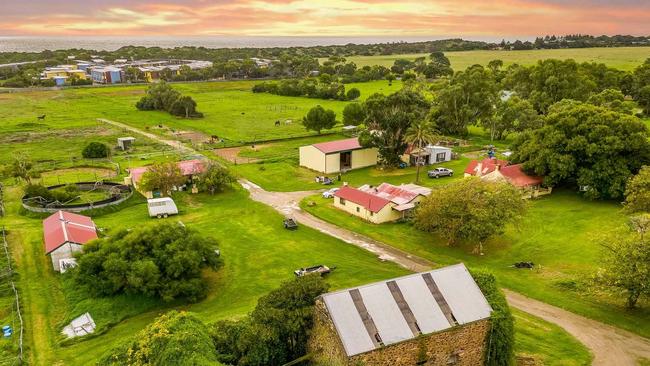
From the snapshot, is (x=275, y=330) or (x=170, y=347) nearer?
(x=170, y=347)

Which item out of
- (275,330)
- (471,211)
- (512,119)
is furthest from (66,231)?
(512,119)

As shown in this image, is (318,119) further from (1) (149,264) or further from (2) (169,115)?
(1) (149,264)

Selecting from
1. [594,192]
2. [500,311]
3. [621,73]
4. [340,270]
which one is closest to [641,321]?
[500,311]

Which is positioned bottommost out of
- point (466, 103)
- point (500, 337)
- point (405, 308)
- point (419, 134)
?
point (500, 337)

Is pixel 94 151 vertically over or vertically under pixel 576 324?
over

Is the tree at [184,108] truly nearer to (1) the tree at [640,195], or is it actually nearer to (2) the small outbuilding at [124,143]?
(2) the small outbuilding at [124,143]

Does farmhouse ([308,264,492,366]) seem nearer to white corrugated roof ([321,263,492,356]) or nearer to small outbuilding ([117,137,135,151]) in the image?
white corrugated roof ([321,263,492,356])
